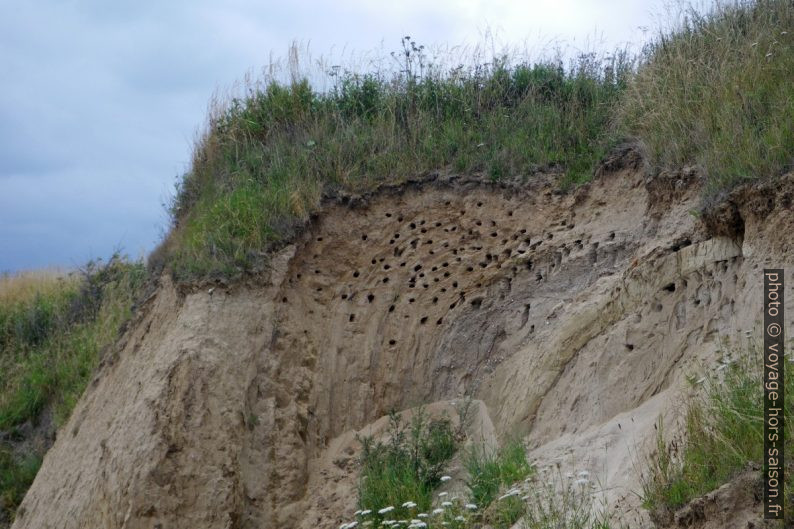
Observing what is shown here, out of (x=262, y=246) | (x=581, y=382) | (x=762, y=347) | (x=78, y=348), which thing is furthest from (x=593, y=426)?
(x=78, y=348)

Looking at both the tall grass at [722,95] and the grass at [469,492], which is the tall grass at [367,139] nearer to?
the tall grass at [722,95]

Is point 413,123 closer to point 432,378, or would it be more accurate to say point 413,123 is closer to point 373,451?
point 432,378

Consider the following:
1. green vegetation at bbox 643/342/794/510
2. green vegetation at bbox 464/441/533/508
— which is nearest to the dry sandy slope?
green vegetation at bbox 464/441/533/508

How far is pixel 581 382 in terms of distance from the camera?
8.98 m

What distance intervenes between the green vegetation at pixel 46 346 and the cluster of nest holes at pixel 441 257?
3358 mm

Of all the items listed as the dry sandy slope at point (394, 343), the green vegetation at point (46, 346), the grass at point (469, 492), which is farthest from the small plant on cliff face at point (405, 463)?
the green vegetation at point (46, 346)

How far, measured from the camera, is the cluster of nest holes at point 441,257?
11086 mm

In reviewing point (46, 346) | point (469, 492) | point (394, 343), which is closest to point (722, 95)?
point (394, 343)

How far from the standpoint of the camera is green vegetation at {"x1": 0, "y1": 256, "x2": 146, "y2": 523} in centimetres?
1355

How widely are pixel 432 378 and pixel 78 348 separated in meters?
6.17

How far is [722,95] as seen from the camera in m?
9.88

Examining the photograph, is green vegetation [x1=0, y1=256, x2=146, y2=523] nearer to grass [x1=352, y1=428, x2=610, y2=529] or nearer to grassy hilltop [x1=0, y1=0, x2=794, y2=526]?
grassy hilltop [x1=0, y1=0, x2=794, y2=526]

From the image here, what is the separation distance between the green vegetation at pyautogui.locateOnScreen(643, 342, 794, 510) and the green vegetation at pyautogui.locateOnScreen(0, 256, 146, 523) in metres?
7.70

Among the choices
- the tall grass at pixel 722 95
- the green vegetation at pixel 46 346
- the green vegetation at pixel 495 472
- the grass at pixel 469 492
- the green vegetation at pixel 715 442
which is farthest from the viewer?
the green vegetation at pixel 46 346
